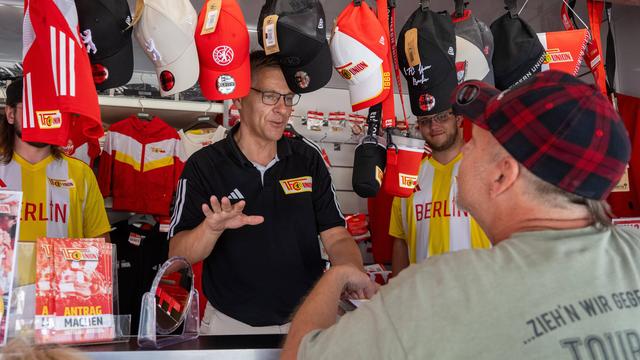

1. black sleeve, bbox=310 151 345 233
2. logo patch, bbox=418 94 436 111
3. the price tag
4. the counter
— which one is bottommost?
the counter

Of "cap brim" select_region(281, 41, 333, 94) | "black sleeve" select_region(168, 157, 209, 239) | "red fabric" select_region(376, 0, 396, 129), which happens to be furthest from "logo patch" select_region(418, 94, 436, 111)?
"black sleeve" select_region(168, 157, 209, 239)

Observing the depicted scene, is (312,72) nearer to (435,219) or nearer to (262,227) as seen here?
(262,227)

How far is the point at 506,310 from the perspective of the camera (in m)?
0.87

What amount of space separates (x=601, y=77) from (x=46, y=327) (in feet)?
8.38

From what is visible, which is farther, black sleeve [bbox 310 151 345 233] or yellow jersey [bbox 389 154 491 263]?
yellow jersey [bbox 389 154 491 263]

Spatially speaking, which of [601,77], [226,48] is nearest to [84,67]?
[226,48]

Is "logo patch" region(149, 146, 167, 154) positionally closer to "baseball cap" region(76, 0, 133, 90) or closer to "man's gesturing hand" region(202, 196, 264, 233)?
"baseball cap" region(76, 0, 133, 90)

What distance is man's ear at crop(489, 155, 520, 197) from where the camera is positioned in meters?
1.01

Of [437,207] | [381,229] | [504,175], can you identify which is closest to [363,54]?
[437,207]

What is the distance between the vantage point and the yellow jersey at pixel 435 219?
2.71 metres

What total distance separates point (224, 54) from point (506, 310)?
1438 mm

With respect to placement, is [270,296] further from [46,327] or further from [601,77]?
[601,77]

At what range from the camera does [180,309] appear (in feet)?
4.74

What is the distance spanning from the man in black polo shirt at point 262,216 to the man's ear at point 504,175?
42.4 inches
